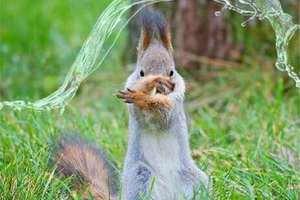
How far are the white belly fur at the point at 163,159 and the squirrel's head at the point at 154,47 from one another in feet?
0.70

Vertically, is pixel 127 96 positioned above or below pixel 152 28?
below

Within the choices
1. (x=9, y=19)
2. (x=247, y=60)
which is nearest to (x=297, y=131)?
(x=247, y=60)

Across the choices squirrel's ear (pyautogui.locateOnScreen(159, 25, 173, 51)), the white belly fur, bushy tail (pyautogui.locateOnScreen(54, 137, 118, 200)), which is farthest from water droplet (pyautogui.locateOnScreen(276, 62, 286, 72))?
bushy tail (pyautogui.locateOnScreen(54, 137, 118, 200))

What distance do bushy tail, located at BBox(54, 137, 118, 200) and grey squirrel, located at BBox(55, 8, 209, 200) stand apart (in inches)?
5.1

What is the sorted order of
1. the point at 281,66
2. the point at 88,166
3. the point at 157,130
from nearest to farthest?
the point at 157,130 → the point at 88,166 → the point at 281,66

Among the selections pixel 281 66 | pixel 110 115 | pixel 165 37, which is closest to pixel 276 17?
pixel 281 66

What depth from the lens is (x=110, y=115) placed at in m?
4.91

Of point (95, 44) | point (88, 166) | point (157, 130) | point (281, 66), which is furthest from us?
point (281, 66)

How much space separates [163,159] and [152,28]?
1.38 ft

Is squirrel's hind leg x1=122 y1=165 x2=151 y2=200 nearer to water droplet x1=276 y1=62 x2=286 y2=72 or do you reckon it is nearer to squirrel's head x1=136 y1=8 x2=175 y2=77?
squirrel's head x1=136 y1=8 x2=175 y2=77

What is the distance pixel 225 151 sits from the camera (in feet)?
12.7

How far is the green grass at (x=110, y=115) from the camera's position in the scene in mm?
3361

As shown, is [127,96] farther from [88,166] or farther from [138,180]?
[88,166]

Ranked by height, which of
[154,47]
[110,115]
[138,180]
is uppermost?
[154,47]
